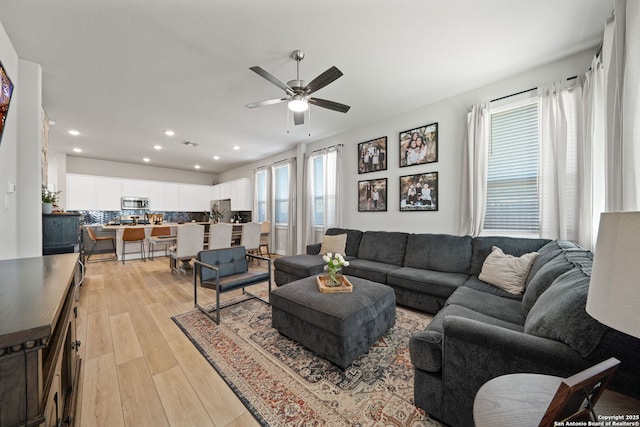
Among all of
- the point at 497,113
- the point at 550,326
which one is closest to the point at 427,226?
the point at 497,113

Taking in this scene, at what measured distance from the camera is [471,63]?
2564 millimetres

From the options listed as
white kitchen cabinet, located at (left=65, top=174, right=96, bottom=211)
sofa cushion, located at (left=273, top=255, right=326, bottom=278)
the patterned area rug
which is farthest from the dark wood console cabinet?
white kitchen cabinet, located at (left=65, top=174, right=96, bottom=211)

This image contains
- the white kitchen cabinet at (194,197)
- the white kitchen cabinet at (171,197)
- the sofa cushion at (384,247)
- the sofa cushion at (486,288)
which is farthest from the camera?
the white kitchen cabinet at (194,197)

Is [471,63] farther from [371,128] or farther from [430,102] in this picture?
[371,128]

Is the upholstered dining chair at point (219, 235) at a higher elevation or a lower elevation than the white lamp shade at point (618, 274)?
lower

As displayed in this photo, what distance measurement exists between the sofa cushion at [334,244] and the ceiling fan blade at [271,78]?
7.95ft

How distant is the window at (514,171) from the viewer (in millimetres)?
2752

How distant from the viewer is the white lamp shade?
0.52 m

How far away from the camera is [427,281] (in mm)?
2621

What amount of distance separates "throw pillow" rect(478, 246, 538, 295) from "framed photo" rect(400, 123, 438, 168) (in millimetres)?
1644

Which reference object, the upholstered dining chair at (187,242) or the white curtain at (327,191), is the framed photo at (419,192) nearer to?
the white curtain at (327,191)

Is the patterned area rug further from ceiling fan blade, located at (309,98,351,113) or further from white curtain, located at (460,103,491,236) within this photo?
ceiling fan blade, located at (309,98,351,113)

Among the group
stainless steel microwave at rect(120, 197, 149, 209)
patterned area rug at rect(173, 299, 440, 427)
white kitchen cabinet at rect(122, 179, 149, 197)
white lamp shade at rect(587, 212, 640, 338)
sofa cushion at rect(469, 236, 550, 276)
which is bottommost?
patterned area rug at rect(173, 299, 440, 427)

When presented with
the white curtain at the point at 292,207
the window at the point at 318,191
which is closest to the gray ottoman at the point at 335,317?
the window at the point at 318,191
